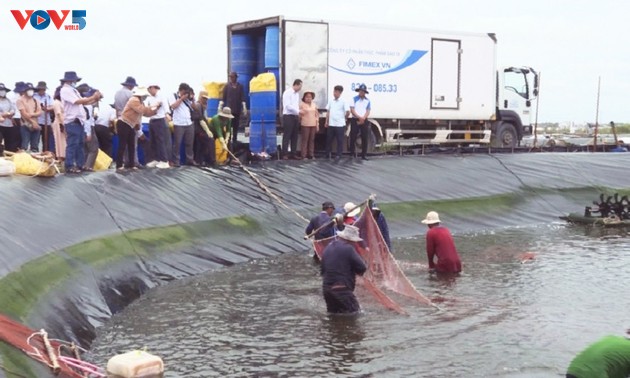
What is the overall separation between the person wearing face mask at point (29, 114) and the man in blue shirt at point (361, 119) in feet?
31.7

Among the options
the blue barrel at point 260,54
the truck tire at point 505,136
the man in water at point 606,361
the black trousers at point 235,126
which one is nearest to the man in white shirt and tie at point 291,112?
the black trousers at point 235,126

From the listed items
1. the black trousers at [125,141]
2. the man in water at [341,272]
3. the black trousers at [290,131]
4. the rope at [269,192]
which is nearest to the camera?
the man in water at [341,272]

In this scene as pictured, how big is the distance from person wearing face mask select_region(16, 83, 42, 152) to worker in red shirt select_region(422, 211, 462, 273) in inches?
393

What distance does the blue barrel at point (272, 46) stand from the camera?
85.7ft

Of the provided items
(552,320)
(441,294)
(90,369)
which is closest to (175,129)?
(441,294)

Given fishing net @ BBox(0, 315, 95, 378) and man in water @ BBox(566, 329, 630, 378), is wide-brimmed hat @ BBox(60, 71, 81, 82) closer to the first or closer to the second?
fishing net @ BBox(0, 315, 95, 378)

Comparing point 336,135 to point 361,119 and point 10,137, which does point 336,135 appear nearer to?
point 361,119

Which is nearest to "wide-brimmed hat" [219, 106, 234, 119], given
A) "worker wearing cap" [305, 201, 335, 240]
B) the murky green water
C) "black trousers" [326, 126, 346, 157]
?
"black trousers" [326, 126, 346, 157]

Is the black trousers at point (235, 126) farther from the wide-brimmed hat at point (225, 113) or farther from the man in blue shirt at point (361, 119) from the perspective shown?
the man in blue shirt at point (361, 119)

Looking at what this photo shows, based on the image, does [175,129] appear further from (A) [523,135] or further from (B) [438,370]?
A: (A) [523,135]

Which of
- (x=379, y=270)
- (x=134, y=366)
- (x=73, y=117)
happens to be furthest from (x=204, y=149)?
(x=134, y=366)

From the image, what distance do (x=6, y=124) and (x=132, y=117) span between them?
3566 millimetres

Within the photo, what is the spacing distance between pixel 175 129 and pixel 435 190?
8812mm

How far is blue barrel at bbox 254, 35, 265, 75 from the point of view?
27.8 metres
